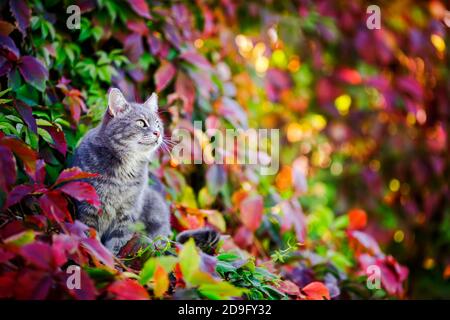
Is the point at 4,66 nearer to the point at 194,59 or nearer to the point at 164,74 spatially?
the point at 164,74

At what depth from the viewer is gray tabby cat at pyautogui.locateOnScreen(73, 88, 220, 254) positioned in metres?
1.94

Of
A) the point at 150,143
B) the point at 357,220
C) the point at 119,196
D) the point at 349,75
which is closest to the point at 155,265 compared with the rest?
the point at 119,196

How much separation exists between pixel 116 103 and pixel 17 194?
61 cm

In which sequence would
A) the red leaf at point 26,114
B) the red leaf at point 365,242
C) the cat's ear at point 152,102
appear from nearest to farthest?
the red leaf at point 26,114 → the cat's ear at point 152,102 → the red leaf at point 365,242

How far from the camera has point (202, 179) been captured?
2.62m

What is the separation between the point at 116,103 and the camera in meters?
2.02

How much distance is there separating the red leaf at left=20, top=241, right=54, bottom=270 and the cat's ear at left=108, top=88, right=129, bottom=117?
78 cm

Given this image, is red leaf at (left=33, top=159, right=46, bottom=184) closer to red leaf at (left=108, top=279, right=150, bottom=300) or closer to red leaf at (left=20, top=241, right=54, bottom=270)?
red leaf at (left=20, top=241, right=54, bottom=270)

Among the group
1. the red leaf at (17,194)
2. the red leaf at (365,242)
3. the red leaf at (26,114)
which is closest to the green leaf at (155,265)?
the red leaf at (17,194)

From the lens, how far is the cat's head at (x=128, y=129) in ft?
6.59

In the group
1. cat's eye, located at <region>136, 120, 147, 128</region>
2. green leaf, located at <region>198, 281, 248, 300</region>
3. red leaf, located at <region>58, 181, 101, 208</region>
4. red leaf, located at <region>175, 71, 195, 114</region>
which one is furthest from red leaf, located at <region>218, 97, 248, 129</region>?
green leaf, located at <region>198, 281, 248, 300</region>

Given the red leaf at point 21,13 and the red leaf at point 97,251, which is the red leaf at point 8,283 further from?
the red leaf at point 21,13

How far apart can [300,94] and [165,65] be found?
144cm
